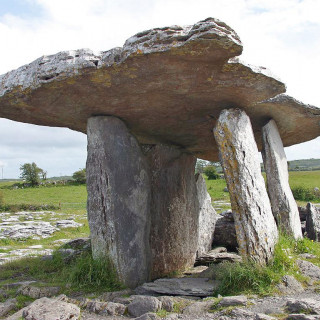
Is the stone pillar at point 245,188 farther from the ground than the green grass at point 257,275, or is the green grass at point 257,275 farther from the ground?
the stone pillar at point 245,188

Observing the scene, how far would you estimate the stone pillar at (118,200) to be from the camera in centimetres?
612

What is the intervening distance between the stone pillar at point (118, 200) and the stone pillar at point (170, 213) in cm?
70

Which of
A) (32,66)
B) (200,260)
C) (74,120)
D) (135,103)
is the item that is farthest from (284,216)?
(32,66)

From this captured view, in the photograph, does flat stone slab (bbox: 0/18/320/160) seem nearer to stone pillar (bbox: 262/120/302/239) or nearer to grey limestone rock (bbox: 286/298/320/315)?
stone pillar (bbox: 262/120/302/239)

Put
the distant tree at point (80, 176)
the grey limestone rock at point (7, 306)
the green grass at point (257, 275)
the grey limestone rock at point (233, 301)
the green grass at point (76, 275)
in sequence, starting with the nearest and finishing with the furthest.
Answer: the grey limestone rock at point (233, 301) < the grey limestone rock at point (7, 306) < the green grass at point (257, 275) < the green grass at point (76, 275) < the distant tree at point (80, 176)

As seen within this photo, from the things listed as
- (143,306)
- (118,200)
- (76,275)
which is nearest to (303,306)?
(143,306)

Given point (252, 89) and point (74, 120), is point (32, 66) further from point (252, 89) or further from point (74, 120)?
point (252, 89)

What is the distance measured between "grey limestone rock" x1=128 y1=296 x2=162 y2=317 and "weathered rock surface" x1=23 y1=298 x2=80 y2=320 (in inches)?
26.9

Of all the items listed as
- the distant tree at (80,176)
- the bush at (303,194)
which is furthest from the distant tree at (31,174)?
the bush at (303,194)

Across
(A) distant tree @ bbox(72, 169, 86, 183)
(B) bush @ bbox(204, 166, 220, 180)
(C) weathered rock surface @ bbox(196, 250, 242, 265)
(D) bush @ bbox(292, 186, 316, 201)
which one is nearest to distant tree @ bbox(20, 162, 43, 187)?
(A) distant tree @ bbox(72, 169, 86, 183)

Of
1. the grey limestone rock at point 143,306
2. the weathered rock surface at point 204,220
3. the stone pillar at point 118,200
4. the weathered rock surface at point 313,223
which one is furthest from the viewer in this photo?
the weathered rock surface at point 204,220

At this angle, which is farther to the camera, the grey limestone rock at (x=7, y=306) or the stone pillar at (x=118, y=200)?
the stone pillar at (x=118, y=200)

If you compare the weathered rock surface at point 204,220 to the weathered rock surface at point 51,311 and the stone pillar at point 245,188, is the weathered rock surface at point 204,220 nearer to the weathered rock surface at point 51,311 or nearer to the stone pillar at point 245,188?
the stone pillar at point 245,188

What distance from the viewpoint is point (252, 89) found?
19.4 feet
